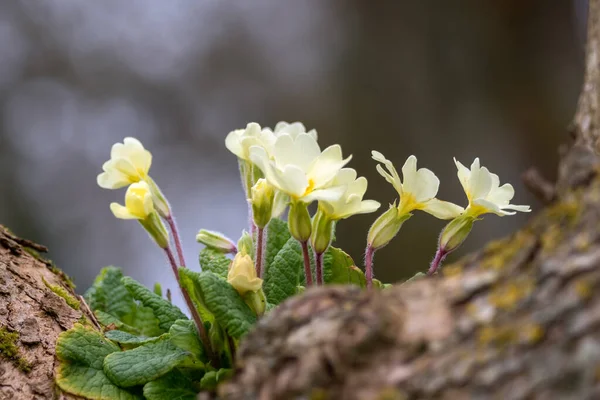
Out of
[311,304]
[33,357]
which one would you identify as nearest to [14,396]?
[33,357]

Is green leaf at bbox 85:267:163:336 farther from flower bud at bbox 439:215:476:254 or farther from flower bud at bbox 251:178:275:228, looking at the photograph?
flower bud at bbox 439:215:476:254

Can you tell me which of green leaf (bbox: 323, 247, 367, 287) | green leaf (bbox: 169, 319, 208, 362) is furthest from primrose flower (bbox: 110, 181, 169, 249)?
green leaf (bbox: 323, 247, 367, 287)

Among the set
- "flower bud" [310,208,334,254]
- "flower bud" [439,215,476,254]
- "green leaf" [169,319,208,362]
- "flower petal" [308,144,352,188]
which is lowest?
"green leaf" [169,319,208,362]

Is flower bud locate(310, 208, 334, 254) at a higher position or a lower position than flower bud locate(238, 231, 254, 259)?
lower

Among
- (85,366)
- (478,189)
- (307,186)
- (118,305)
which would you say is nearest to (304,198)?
(307,186)

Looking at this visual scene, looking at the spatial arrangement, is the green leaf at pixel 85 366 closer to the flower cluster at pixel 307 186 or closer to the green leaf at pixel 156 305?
the green leaf at pixel 156 305

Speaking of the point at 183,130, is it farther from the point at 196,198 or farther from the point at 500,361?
the point at 500,361

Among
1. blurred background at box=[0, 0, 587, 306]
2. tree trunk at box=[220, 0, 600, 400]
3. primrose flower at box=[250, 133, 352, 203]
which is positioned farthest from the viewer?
blurred background at box=[0, 0, 587, 306]
